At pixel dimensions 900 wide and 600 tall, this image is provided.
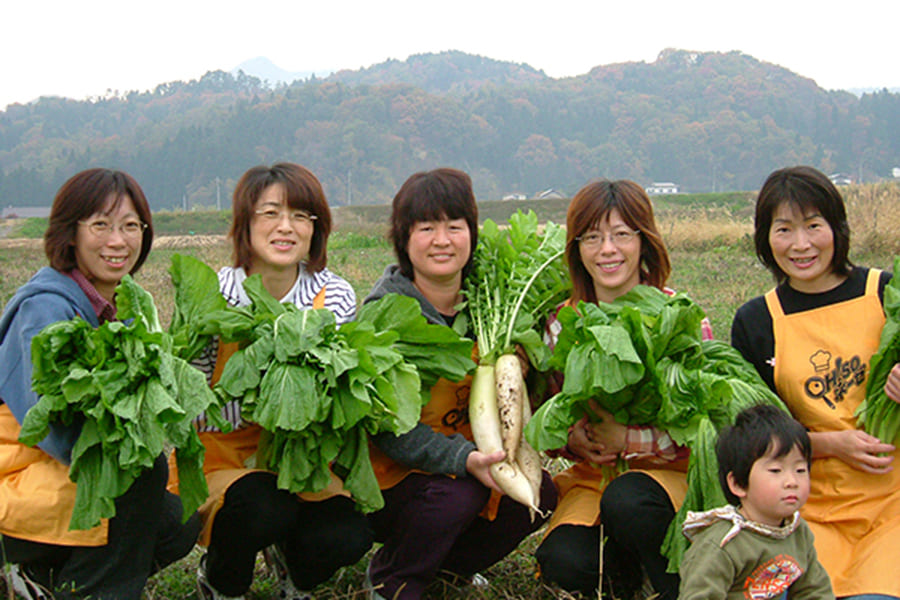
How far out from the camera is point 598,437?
340cm

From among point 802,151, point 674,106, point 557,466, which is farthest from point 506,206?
point 674,106

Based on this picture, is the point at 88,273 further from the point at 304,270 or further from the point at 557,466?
the point at 557,466

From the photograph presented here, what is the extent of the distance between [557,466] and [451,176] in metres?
2.33

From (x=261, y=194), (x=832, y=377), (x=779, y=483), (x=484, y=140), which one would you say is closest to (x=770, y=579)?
(x=779, y=483)

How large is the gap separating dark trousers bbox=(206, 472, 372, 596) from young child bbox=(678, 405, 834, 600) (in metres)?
1.38

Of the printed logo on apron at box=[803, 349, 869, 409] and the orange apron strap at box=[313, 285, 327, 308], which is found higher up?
the orange apron strap at box=[313, 285, 327, 308]

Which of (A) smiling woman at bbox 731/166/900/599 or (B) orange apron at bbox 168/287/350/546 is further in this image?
(B) orange apron at bbox 168/287/350/546

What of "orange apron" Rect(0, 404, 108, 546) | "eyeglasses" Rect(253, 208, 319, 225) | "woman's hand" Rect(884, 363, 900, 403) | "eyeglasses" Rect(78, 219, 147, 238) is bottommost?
"orange apron" Rect(0, 404, 108, 546)

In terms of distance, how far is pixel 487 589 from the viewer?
364 cm

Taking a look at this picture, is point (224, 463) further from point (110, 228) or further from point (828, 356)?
point (828, 356)

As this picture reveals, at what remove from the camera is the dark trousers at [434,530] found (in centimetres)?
334

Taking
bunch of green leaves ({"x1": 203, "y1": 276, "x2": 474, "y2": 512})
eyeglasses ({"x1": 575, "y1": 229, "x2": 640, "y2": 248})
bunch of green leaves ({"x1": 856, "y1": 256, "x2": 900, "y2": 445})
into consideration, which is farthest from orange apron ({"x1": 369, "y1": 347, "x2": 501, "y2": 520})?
bunch of green leaves ({"x1": 856, "y1": 256, "x2": 900, "y2": 445})

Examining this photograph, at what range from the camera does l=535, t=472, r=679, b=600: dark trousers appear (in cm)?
319

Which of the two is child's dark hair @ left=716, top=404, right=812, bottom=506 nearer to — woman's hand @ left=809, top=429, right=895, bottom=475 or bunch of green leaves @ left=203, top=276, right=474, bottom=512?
woman's hand @ left=809, top=429, right=895, bottom=475
